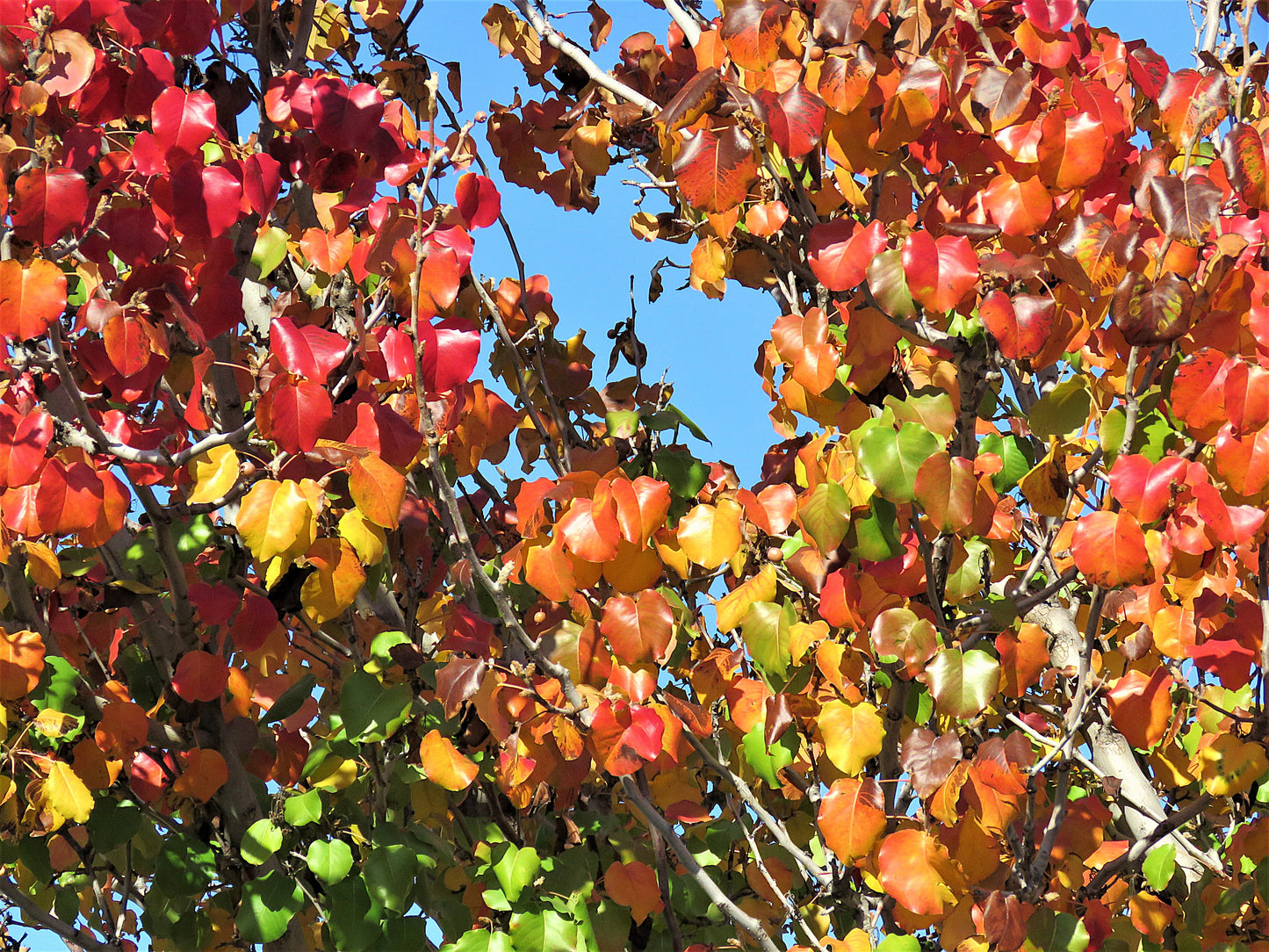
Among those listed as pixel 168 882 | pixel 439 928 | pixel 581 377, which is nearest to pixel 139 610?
pixel 168 882

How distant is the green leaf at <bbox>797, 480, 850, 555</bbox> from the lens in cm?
214

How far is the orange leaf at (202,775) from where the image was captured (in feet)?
9.16

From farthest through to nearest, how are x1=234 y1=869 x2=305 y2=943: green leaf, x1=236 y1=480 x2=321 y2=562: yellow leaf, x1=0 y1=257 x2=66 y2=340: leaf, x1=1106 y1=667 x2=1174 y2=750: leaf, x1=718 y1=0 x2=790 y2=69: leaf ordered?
1. x1=234 y1=869 x2=305 y2=943: green leaf
2. x1=1106 y1=667 x2=1174 y2=750: leaf
3. x1=718 y1=0 x2=790 y2=69: leaf
4. x1=0 y1=257 x2=66 y2=340: leaf
5. x1=236 y1=480 x2=321 y2=562: yellow leaf

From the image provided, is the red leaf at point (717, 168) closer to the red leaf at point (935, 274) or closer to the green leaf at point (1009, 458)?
the red leaf at point (935, 274)

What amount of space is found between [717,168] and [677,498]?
1133 mm

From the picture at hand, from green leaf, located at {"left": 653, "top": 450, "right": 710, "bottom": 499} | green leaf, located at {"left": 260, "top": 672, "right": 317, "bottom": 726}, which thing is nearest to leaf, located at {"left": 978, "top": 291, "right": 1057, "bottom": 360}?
green leaf, located at {"left": 653, "top": 450, "right": 710, "bottom": 499}

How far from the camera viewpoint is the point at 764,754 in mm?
2572

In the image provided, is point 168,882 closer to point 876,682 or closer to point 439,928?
point 439,928

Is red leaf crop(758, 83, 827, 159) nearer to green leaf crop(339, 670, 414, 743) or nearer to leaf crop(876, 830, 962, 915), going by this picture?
leaf crop(876, 830, 962, 915)

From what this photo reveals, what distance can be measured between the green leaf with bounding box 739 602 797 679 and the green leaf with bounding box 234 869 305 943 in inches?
49.3

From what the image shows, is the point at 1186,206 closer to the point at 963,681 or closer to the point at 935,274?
the point at 935,274

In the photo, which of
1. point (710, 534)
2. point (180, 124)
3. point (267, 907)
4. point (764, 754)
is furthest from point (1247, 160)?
point (267, 907)

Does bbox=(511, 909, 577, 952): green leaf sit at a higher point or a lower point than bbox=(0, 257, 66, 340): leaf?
lower

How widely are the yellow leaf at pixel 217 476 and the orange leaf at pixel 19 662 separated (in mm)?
A: 461
